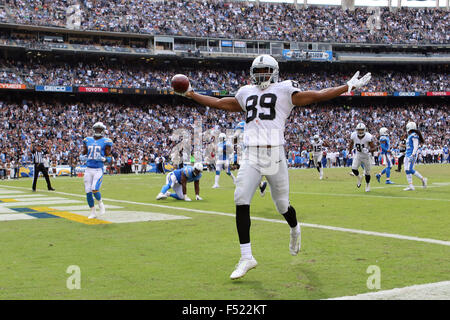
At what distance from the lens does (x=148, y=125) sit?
43.3m

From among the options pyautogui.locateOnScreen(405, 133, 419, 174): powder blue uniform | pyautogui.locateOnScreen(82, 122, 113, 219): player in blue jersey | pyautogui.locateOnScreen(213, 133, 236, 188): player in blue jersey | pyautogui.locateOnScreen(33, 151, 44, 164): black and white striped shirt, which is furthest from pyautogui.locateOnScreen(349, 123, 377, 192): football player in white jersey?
pyautogui.locateOnScreen(33, 151, 44, 164): black and white striped shirt

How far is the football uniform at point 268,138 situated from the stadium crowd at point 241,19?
42.7m

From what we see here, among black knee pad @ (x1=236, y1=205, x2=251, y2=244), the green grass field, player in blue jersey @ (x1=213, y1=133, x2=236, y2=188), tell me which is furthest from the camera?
player in blue jersey @ (x1=213, y1=133, x2=236, y2=188)

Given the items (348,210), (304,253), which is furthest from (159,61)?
(304,253)

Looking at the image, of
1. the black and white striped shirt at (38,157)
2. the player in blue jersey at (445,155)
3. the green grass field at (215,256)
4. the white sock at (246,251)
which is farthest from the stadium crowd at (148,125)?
the white sock at (246,251)

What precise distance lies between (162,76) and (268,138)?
1748 inches

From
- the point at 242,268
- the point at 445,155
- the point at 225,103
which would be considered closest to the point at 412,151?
the point at 225,103

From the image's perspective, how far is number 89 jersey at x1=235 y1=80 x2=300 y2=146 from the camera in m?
5.44

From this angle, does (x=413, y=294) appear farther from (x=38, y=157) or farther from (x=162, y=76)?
(x=162, y=76)

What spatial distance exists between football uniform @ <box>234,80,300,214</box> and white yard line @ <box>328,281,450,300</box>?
179cm

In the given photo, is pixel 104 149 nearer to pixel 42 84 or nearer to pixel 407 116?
pixel 42 84

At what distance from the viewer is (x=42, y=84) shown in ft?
136

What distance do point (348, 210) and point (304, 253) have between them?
15.6 ft

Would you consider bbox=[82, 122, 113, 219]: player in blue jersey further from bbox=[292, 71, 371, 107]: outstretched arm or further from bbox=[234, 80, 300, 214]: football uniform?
bbox=[292, 71, 371, 107]: outstretched arm
